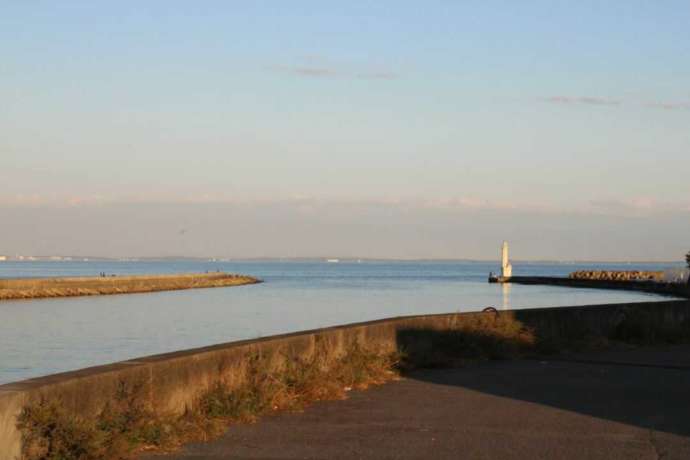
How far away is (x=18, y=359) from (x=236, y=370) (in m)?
24.0

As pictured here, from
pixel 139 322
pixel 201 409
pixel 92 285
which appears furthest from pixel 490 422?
pixel 92 285

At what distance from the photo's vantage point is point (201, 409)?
11.3 meters

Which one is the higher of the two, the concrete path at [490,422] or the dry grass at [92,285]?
the concrete path at [490,422]

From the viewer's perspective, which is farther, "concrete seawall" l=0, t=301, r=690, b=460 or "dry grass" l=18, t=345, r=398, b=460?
"concrete seawall" l=0, t=301, r=690, b=460

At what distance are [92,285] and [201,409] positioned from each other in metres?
84.7

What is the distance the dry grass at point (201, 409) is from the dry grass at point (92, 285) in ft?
222

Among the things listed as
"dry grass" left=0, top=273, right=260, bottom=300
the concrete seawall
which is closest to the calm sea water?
"dry grass" left=0, top=273, right=260, bottom=300

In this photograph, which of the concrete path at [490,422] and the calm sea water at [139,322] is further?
the calm sea water at [139,322]

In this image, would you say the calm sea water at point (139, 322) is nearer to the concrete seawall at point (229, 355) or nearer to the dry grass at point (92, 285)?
the dry grass at point (92, 285)

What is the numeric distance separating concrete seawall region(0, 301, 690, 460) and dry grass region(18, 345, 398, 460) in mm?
104

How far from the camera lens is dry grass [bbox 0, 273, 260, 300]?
8188 cm

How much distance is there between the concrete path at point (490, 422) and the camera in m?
9.92

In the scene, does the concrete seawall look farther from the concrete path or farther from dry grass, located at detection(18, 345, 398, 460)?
the concrete path

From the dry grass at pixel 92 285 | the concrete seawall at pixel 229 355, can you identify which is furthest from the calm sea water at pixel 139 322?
the concrete seawall at pixel 229 355
